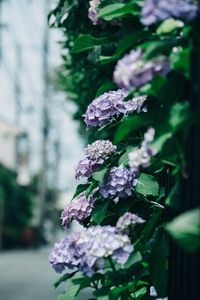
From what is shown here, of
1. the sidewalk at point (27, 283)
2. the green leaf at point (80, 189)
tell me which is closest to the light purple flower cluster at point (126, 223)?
the green leaf at point (80, 189)

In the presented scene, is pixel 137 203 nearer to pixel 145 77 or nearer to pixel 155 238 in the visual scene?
pixel 155 238

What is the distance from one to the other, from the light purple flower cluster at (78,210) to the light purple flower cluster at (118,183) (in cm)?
14

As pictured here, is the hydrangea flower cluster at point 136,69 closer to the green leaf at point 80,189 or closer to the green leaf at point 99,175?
the green leaf at point 99,175

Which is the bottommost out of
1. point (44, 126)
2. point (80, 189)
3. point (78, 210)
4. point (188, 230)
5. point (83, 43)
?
point (188, 230)

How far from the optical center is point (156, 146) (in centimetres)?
204

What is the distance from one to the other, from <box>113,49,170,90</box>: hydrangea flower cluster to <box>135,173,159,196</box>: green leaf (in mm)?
890

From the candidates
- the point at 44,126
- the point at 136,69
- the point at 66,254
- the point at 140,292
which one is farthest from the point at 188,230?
the point at 44,126

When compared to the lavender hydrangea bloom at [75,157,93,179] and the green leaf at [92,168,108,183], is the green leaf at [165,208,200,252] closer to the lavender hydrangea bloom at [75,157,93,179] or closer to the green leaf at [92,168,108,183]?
the green leaf at [92,168,108,183]

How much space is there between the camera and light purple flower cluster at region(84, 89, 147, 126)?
287 cm

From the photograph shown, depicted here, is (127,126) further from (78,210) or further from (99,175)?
(78,210)

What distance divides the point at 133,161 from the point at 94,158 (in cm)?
67

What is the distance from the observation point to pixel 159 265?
2.37m

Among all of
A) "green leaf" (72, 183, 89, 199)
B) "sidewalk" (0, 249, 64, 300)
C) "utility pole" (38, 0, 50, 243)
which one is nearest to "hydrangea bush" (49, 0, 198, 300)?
"green leaf" (72, 183, 89, 199)

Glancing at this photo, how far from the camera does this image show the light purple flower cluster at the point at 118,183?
273 centimetres
